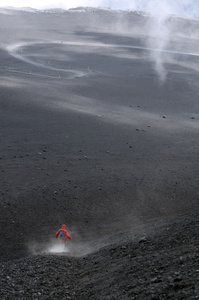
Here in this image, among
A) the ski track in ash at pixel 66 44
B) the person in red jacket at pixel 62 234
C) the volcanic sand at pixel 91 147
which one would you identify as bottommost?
the person in red jacket at pixel 62 234

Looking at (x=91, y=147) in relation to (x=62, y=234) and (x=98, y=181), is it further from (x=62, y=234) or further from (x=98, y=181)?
(x=62, y=234)

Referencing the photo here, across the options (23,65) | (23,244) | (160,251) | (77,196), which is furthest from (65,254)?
(23,65)

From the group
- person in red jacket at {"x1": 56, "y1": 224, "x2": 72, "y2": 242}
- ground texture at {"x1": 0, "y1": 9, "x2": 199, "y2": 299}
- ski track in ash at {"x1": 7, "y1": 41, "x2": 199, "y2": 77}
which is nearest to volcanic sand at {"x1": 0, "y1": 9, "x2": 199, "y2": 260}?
ground texture at {"x1": 0, "y1": 9, "x2": 199, "y2": 299}

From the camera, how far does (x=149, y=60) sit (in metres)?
33.6

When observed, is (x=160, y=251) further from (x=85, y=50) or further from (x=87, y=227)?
(x=85, y=50)

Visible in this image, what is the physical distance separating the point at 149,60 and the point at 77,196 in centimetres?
2485

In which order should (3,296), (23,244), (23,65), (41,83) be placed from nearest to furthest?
(3,296)
(23,244)
(41,83)
(23,65)

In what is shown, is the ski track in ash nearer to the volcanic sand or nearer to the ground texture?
the volcanic sand

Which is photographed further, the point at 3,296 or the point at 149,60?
the point at 149,60

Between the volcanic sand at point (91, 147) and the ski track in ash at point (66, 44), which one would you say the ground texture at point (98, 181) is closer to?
the volcanic sand at point (91, 147)

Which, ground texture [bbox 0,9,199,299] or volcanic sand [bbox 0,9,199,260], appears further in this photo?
volcanic sand [bbox 0,9,199,260]

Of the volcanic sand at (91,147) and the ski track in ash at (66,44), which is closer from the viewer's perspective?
the volcanic sand at (91,147)

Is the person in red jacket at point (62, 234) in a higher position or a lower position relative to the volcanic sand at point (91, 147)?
lower

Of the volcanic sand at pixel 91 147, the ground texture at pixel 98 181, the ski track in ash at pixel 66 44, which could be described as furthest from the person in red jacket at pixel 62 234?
the ski track in ash at pixel 66 44
